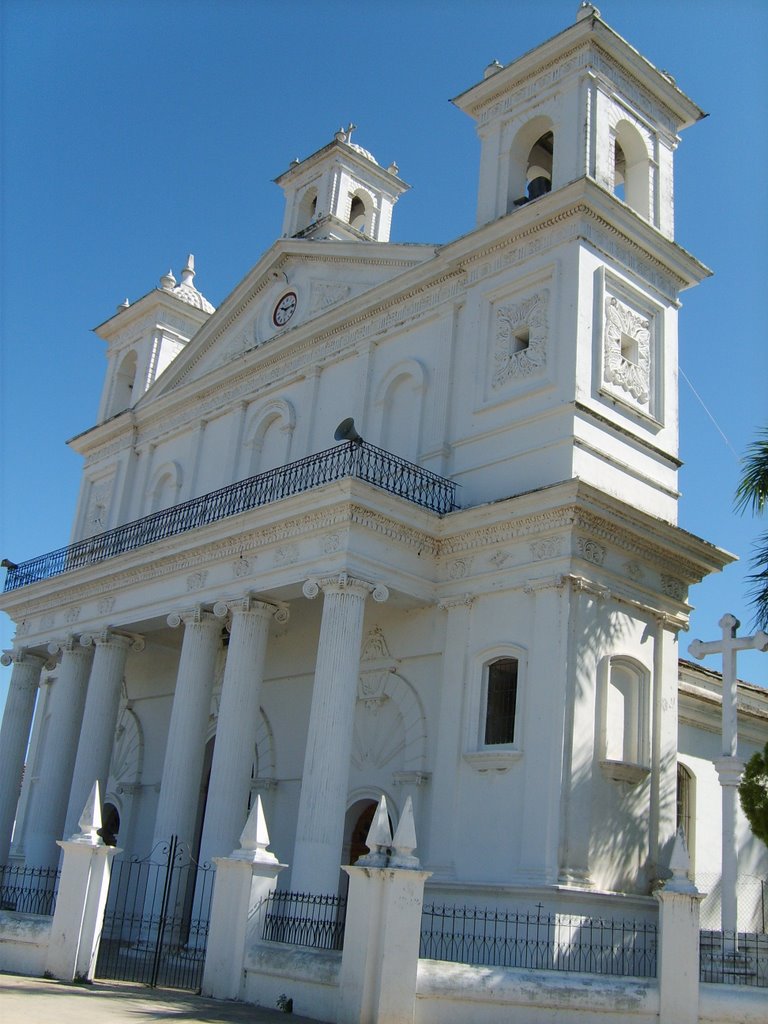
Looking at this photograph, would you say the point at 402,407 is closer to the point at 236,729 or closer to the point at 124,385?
the point at 236,729

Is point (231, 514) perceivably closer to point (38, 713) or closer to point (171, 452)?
point (171, 452)

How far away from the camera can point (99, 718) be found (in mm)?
21906

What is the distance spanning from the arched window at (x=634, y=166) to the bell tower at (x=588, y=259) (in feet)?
0.08

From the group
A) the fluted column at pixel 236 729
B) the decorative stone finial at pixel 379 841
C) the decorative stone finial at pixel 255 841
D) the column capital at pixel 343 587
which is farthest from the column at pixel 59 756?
the decorative stone finial at pixel 379 841

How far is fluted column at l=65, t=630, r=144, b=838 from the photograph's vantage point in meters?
21.5

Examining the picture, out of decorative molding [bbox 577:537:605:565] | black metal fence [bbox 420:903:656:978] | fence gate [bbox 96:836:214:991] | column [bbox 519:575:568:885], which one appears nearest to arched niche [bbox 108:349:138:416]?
fence gate [bbox 96:836:214:991]

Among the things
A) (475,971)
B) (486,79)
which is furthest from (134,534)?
(475,971)

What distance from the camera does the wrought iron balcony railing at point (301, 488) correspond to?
17.7m

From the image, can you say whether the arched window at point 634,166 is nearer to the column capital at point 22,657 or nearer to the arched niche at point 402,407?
the arched niche at point 402,407

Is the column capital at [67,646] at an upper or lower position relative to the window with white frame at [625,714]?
upper

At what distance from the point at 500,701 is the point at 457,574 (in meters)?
2.16

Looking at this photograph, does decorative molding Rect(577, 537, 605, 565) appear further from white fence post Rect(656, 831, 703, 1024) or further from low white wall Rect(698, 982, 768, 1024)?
low white wall Rect(698, 982, 768, 1024)

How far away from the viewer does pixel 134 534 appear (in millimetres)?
22641

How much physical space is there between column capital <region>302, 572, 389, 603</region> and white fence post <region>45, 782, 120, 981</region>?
4915 mm
